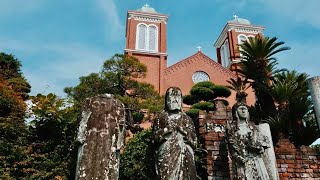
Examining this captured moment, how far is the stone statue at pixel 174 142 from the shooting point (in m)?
4.88

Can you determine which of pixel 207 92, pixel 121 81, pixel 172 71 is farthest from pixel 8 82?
pixel 172 71

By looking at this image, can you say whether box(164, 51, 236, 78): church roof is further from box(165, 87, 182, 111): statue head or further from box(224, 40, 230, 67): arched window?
box(165, 87, 182, 111): statue head

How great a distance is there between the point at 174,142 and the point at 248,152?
1611 millimetres

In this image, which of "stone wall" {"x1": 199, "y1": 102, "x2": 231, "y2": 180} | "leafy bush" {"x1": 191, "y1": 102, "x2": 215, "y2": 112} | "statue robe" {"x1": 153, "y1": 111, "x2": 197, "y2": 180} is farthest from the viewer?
"leafy bush" {"x1": 191, "y1": 102, "x2": 215, "y2": 112}

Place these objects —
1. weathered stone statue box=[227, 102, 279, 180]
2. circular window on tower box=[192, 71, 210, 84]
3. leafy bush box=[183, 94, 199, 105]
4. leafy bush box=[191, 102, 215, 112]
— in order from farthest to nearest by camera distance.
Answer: circular window on tower box=[192, 71, 210, 84] < leafy bush box=[183, 94, 199, 105] < leafy bush box=[191, 102, 215, 112] < weathered stone statue box=[227, 102, 279, 180]

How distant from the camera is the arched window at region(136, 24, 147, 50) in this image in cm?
3083

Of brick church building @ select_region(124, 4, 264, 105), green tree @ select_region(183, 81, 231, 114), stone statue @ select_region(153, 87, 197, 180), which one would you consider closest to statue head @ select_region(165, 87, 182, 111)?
stone statue @ select_region(153, 87, 197, 180)

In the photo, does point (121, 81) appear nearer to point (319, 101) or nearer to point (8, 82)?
point (8, 82)

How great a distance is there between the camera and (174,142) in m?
5.16

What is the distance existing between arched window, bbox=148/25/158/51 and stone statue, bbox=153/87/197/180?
25.4 m

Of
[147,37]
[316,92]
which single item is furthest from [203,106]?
[316,92]

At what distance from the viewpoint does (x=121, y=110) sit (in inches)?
207

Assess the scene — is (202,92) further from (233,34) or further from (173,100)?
(173,100)

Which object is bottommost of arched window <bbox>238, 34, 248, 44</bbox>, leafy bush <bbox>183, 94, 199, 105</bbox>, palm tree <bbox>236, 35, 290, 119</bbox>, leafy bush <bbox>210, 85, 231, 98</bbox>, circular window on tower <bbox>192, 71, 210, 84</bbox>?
palm tree <bbox>236, 35, 290, 119</bbox>
